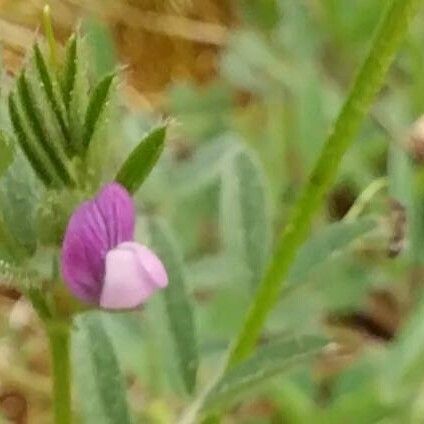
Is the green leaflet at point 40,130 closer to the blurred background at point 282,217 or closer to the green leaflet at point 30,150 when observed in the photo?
the green leaflet at point 30,150

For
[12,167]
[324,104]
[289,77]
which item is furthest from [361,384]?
[12,167]

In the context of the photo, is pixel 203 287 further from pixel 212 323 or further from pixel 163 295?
pixel 163 295

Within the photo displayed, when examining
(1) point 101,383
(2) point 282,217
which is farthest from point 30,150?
(2) point 282,217

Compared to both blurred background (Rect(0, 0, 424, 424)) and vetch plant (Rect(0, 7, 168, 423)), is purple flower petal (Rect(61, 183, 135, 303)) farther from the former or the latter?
blurred background (Rect(0, 0, 424, 424))

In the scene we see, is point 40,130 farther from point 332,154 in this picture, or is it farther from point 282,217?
point 282,217

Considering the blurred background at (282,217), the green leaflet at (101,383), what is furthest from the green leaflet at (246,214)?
the green leaflet at (101,383)

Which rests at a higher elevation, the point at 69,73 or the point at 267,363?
the point at 69,73
